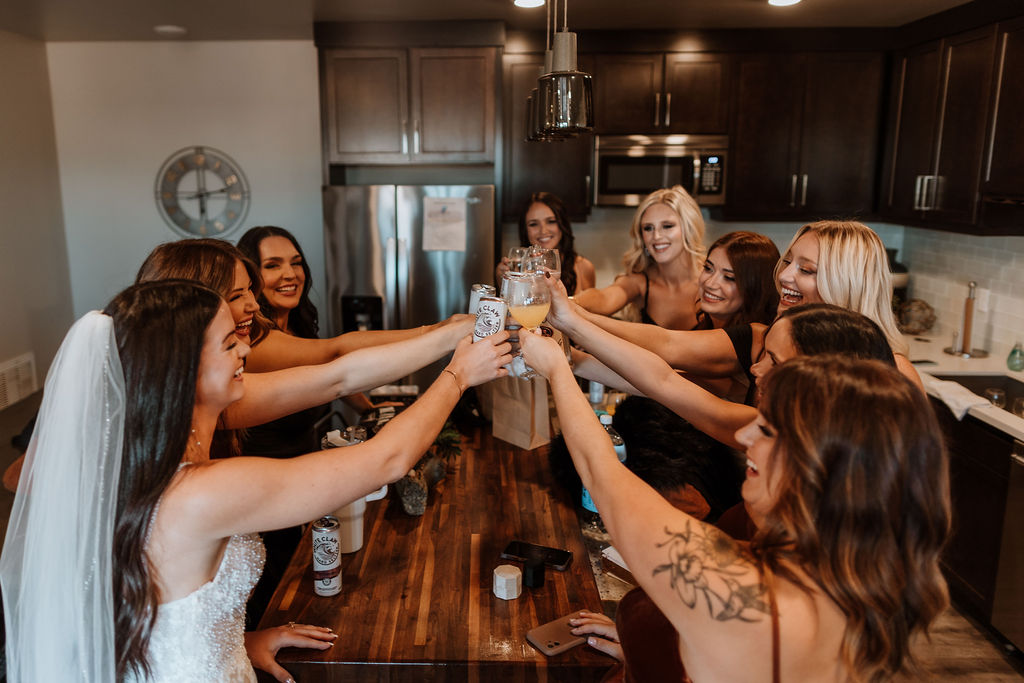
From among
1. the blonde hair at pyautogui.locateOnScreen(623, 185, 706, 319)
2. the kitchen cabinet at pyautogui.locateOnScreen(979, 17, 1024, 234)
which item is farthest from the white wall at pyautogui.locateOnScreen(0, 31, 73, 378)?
the kitchen cabinet at pyautogui.locateOnScreen(979, 17, 1024, 234)

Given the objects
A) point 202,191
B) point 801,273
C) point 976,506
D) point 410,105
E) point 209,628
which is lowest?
point 976,506

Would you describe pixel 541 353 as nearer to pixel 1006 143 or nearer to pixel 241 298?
pixel 241 298

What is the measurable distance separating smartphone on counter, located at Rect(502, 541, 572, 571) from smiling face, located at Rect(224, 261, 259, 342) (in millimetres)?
946

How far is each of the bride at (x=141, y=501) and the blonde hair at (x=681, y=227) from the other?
2.29 meters

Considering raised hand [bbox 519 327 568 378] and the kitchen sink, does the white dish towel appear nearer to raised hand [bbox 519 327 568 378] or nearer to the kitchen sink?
the kitchen sink

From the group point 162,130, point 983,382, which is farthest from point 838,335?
point 162,130

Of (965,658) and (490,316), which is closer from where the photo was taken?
(490,316)

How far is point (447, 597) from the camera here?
1.83 metres

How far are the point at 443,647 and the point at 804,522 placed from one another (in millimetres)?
853

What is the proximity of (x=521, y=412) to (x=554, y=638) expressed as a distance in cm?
106

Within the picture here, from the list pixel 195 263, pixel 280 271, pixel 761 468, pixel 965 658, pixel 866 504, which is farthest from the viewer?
pixel 965 658

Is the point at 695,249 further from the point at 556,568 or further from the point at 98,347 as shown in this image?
the point at 98,347

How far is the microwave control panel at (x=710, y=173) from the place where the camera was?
4824 millimetres

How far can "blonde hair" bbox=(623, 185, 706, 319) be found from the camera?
3.41m
